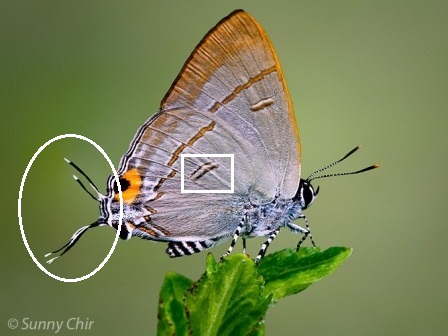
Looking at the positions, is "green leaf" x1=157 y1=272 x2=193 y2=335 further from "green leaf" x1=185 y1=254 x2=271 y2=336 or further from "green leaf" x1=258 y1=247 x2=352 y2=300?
"green leaf" x1=258 y1=247 x2=352 y2=300

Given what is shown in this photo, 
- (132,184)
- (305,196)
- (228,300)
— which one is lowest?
(228,300)

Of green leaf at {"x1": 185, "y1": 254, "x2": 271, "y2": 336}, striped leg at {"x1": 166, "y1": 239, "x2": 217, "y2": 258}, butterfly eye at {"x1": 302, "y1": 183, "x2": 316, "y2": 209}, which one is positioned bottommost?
green leaf at {"x1": 185, "y1": 254, "x2": 271, "y2": 336}

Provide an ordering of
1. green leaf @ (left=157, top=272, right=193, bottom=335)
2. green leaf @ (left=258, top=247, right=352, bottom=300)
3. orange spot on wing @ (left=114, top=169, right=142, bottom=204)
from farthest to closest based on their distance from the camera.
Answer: orange spot on wing @ (left=114, top=169, right=142, bottom=204) < green leaf @ (left=258, top=247, right=352, bottom=300) < green leaf @ (left=157, top=272, right=193, bottom=335)

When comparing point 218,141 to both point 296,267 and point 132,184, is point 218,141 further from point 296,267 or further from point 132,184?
point 296,267

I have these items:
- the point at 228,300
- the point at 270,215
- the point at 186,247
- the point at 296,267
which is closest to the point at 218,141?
the point at 270,215

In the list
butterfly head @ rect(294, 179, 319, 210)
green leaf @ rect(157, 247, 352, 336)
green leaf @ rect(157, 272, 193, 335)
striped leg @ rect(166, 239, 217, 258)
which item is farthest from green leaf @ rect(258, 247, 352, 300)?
butterfly head @ rect(294, 179, 319, 210)

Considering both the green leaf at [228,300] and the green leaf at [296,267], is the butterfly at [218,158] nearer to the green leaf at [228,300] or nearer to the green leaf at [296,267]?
the green leaf at [296,267]
